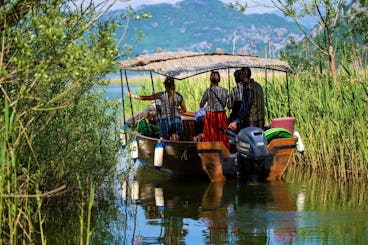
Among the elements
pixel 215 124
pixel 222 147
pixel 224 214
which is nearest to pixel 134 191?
pixel 222 147

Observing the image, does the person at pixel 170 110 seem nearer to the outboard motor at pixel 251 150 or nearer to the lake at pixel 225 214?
the lake at pixel 225 214

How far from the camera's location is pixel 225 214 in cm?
1088

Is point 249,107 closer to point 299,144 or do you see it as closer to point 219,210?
point 299,144

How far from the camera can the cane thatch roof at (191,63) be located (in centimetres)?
1365

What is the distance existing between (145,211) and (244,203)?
1.41m

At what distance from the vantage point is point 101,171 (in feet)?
37.2

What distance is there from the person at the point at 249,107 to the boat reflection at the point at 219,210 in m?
1.01

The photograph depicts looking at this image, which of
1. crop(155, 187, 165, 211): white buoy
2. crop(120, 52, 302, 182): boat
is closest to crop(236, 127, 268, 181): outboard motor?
crop(120, 52, 302, 182): boat

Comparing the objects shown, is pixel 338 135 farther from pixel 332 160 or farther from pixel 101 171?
pixel 101 171

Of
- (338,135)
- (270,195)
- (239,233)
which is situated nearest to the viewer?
(239,233)

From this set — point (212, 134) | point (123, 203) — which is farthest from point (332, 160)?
point (123, 203)

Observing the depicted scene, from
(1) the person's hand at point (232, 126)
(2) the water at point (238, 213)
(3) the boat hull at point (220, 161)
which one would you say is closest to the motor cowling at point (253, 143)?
(3) the boat hull at point (220, 161)

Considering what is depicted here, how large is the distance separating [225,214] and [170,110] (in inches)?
147

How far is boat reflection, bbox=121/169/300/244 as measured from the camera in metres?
9.45
